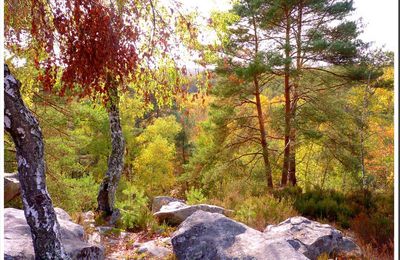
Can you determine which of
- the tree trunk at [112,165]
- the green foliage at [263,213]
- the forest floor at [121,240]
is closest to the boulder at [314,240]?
the green foliage at [263,213]

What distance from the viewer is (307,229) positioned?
15.7ft

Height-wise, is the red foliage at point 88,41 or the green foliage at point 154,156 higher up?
the red foliage at point 88,41

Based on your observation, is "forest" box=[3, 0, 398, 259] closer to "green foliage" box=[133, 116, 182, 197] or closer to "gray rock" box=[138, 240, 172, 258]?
"gray rock" box=[138, 240, 172, 258]

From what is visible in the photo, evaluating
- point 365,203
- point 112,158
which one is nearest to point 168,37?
point 112,158

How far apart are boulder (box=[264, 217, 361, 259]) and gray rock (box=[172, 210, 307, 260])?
0.54 m

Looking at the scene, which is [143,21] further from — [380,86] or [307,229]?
[380,86]

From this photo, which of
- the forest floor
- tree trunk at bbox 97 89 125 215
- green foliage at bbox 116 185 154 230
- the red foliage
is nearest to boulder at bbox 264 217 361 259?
the forest floor

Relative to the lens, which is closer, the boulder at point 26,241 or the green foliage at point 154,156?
the boulder at point 26,241

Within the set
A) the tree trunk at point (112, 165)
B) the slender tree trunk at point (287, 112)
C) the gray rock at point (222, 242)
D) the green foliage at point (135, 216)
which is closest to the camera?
the gray rock at point (222, 242)

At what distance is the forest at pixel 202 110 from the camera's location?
2455mm

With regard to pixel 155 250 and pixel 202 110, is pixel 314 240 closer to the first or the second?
pixel 155 250

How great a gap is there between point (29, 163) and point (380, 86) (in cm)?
756

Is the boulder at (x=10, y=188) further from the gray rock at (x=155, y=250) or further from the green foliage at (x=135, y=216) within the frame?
the gray rock at (x=155, y=250)

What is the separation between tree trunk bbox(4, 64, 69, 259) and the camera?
2232 mm
